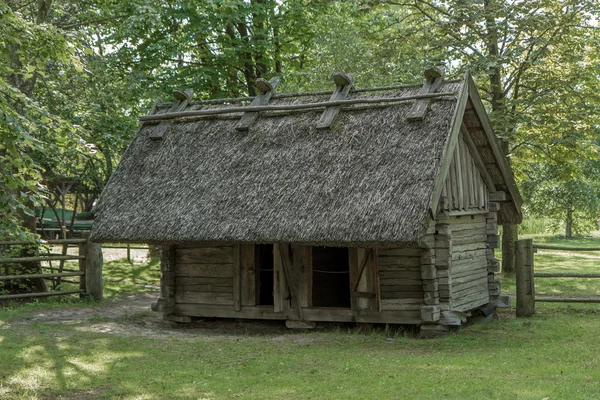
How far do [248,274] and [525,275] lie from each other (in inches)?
213

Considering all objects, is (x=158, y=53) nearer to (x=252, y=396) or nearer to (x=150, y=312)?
(x=150, y=312)

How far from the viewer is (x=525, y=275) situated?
14.3 metres

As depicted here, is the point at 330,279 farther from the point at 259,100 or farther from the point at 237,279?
the point at 259,100

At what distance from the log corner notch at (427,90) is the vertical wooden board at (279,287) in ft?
11.4

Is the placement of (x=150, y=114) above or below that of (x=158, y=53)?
below

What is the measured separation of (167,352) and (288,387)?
3115mm

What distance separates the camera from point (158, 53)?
70.7 ft

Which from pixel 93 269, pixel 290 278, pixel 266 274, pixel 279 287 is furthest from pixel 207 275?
pixel 93 269

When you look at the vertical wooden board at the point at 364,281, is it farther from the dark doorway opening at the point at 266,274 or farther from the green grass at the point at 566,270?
the green grass at the point at 566,270

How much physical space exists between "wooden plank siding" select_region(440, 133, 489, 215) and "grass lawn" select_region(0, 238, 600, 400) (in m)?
2.23

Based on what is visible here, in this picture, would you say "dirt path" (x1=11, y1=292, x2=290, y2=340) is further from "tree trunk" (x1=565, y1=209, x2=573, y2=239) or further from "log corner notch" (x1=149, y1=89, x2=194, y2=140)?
"tree trunk" (x1=565, y1=209, x2=573, y2=239)

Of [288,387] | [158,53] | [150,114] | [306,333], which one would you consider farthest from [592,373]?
[158,53]

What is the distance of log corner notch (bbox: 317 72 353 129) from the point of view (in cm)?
1394

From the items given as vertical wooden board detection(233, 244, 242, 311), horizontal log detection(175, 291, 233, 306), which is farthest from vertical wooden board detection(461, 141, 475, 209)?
horizontal log detection(175, 291, 233, 306)
